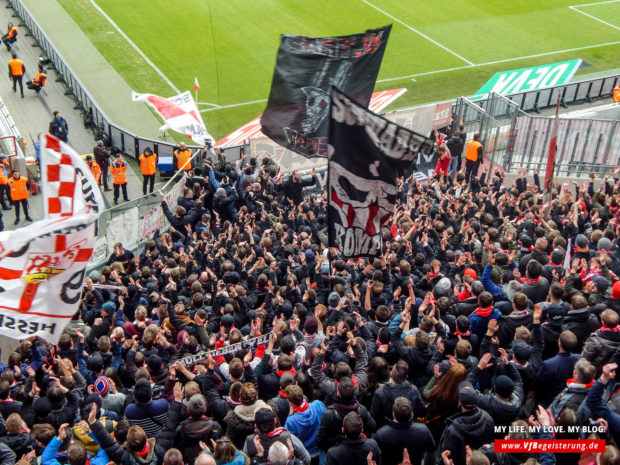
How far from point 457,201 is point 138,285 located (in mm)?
5796

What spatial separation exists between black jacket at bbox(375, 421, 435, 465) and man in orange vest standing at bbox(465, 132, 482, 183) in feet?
42.2

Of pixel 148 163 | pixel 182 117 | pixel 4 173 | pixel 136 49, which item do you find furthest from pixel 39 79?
pixel 182 117

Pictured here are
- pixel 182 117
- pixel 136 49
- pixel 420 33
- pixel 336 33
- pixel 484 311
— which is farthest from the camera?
pixel 420 33

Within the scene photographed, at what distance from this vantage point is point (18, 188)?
1645 cm

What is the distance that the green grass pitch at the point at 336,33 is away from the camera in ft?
81.3

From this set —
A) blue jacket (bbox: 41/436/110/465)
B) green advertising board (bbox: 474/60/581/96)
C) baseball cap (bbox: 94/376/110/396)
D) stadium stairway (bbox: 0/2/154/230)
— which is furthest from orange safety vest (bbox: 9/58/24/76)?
blue jacket (bbox: 41/436/110/465)

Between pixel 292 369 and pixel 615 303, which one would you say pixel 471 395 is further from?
pixel 615 303

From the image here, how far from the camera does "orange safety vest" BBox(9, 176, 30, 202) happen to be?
53.7 feet

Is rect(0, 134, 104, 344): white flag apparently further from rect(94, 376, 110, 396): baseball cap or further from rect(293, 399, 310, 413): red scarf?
rect(293, 399, 310, 413): red scarf

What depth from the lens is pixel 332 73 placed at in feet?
34.1

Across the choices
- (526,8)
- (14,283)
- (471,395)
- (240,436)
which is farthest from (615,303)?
(526,8)

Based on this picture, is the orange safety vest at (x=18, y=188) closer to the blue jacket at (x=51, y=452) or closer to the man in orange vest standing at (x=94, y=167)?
the man in orange vest standing at (x=94, y=167)

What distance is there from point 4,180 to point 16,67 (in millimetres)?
6804

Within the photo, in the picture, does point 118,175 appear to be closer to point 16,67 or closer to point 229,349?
point 16,67
